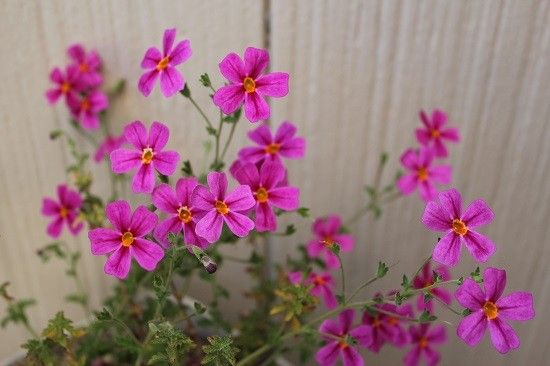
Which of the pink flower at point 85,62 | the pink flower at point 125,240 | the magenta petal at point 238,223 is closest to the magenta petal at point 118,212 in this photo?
the pink flower at point 125,240

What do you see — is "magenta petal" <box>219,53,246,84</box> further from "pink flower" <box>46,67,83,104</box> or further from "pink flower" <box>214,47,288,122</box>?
"pink flower" <box>46,67,83,104</box>

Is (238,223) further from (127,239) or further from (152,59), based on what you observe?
(152,59)

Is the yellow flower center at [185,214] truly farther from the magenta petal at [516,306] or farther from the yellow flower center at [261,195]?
the magenta petal at [516,306]

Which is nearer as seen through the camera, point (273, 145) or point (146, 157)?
point (146, 157)

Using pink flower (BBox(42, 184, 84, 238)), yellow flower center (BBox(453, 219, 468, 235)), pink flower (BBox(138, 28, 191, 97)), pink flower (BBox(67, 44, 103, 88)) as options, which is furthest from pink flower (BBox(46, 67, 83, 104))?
yellow flower center (BBox(453, 219, 468, 235))

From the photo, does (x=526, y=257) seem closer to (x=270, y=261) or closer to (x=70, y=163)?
(x=270, y=261)

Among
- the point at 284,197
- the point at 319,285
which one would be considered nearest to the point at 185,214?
the point at 284,197
